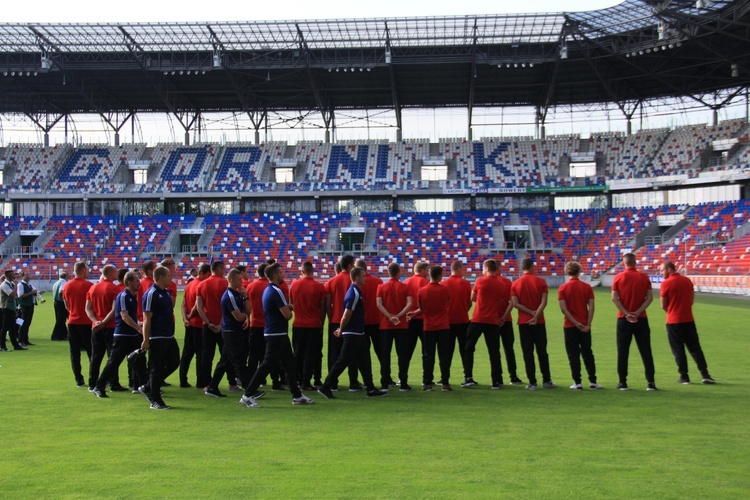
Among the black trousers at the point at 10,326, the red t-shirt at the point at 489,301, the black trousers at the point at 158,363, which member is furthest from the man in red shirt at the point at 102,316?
the black trousers at the point at 10,326

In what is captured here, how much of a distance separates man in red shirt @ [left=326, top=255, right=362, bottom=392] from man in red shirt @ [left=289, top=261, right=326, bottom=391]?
18 cm

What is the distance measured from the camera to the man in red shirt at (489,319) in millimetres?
11523

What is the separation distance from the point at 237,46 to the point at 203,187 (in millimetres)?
13565

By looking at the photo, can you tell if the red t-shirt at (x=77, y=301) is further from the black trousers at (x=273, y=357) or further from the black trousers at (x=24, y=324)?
the black trousers at (x=24, y=324)

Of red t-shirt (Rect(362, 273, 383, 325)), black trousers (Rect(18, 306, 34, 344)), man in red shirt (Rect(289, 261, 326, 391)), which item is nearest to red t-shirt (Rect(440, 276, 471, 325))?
red t-shirt (Rect(362, 273, 383, 325))

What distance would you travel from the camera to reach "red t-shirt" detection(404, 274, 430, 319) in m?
11.3

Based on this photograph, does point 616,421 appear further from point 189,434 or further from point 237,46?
point 237,46

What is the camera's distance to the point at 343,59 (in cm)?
5375

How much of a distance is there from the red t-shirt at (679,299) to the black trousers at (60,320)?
14906 millimetres

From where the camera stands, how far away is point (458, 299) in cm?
1187

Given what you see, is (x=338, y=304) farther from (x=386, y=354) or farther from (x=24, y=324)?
(x=24, y=324)

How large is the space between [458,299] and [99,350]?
583 centimetres

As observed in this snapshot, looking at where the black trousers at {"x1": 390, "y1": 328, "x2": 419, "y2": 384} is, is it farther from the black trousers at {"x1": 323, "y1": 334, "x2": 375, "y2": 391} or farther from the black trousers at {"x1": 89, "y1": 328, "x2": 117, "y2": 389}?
the black trousers at {"x1": 89, "y1": 328, "x2": 117, "y2": 389}

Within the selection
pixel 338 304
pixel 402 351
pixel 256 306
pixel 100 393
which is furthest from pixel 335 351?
pixel 100 393
